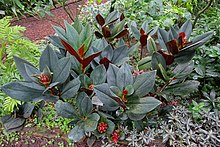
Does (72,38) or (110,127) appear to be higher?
(72,38)

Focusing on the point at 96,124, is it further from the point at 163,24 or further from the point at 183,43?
the point at 163,24

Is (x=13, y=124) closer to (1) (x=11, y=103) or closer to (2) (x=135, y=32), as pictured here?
(1) (x=11, y=103)

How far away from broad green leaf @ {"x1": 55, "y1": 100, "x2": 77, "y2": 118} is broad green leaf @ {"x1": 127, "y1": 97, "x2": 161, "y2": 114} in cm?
31

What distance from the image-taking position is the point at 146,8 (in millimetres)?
2459

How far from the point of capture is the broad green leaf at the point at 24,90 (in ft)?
4.24

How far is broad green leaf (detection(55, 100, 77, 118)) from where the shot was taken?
1.31m

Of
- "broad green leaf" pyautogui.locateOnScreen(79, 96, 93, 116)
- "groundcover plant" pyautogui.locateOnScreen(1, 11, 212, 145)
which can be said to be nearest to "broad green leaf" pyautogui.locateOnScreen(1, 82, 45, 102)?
"groundcover plant" pyautogui.locateOnScreen(1, 11, 212, 145)

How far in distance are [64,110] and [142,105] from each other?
0.41m

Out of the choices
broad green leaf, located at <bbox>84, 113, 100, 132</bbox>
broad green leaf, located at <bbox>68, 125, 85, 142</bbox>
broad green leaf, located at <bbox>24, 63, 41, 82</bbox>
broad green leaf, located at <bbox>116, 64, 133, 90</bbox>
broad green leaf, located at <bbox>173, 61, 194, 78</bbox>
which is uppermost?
broad green leaf, located at <bbox>24, 63, 41, 82</bbox>

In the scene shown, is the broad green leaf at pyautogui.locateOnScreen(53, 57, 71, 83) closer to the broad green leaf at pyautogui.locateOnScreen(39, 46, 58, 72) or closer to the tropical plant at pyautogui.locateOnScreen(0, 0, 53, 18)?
the broad green leaf at pyautogui.locateOnScreen(39, 46, 58, 72)

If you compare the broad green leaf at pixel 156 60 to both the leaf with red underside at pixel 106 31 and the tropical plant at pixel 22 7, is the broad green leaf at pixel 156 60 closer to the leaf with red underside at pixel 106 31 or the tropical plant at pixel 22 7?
the leaf with red underside at pixel 106 31

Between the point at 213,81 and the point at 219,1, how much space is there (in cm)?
120

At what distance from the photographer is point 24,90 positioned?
1.31 meters

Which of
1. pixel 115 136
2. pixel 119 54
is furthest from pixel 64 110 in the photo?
pixel 119 54
